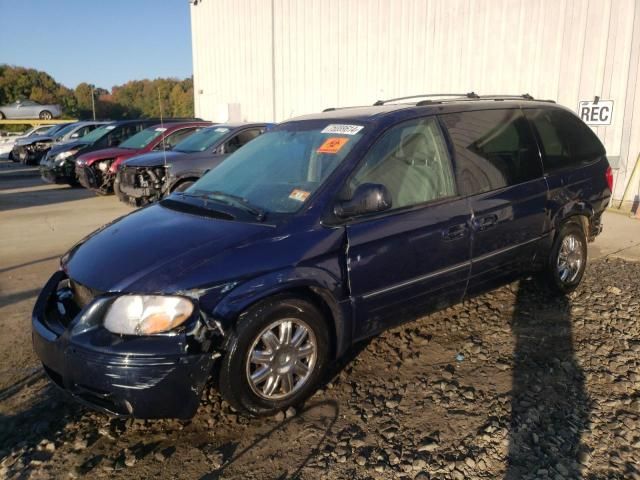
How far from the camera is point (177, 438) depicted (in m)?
3.00

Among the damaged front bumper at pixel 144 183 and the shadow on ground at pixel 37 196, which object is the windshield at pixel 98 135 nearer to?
the shadow on ground at pixel 37 196

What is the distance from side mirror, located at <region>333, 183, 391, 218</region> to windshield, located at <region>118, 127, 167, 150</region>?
9.28 m

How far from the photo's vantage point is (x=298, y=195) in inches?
133

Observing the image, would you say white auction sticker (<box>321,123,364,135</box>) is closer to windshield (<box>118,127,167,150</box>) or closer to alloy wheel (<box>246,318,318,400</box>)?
alloy wheel (<box>246,318,318,400</box>)

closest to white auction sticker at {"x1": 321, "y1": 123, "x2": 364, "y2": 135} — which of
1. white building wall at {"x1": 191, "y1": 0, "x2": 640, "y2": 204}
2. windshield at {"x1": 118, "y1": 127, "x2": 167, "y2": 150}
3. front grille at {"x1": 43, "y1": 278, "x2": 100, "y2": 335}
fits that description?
front grille at {"x1": 43, "y1": 278, "x2": 100, "y2": 335}

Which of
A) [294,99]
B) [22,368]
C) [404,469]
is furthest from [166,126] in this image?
[404,469]

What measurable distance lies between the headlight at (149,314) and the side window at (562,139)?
10.9 feet

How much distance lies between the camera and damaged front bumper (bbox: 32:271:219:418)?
268 centimetres

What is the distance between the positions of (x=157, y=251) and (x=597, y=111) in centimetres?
907

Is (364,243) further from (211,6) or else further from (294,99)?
(211,6)

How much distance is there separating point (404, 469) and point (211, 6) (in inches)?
841

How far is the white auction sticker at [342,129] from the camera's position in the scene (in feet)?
12.0

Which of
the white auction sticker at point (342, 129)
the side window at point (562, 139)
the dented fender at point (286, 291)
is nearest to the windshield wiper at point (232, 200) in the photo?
the dented fender at point (286, 291)

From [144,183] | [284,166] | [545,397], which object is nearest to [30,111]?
[144,183]
